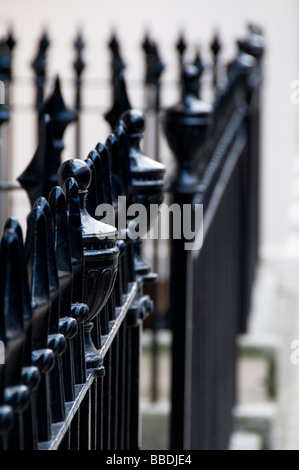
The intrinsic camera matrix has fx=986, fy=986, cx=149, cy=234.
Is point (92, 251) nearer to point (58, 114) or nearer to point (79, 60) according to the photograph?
point (58, 114)

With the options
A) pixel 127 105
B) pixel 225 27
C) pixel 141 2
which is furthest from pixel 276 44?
pixel 127 105

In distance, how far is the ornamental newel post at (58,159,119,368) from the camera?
1388 millimetres

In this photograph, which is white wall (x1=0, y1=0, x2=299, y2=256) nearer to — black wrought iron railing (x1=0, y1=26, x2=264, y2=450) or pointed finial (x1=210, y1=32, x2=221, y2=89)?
pointed finial (x1=210, y1=32, x2=221, y2=89)

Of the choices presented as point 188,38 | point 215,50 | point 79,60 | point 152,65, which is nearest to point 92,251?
point 152,65

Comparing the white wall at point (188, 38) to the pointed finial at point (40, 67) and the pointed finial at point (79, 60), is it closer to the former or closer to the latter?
the pointed finial at point (79, 60)

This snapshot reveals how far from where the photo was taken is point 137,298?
2037 millimetres

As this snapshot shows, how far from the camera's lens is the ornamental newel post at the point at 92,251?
4.55 feet

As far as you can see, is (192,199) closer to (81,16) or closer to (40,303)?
(40,303)
